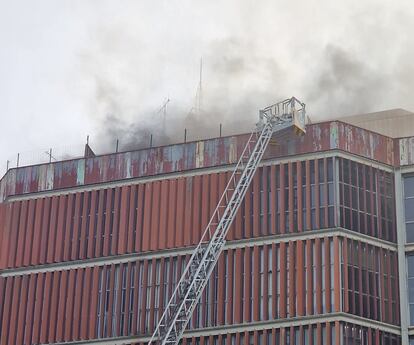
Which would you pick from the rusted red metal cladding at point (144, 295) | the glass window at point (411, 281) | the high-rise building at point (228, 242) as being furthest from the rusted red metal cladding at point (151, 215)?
the glass window at point (411, 281)

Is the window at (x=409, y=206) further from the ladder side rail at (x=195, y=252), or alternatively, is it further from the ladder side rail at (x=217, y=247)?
the ladder side rail at (x=195, y=252)

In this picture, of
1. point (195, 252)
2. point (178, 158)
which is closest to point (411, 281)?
point (195, 252)

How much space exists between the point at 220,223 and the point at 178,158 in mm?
7766

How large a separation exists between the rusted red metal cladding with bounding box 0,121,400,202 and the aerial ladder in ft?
4.01

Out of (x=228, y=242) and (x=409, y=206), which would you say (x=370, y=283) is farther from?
(x=228, y=242)

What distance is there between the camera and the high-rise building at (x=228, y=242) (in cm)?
8319

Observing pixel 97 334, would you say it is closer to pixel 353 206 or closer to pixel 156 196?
pixel 156 196

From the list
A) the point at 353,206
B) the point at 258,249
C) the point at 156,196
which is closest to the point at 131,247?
the point at 156,196

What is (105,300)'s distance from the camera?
89.1 meters

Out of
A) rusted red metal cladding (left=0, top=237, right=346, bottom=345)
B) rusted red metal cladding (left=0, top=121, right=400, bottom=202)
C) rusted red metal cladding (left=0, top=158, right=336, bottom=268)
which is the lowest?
rusted red metal cladding (left=0, top=237, right=346, bottom=345)

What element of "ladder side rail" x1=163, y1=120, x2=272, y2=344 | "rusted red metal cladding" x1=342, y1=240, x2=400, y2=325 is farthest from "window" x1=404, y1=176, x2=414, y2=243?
"ladder side rail" x1=163, y1=120, x2=272, y2=344

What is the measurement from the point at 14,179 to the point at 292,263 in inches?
964

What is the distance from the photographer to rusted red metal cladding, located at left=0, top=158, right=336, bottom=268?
85500 millimetres

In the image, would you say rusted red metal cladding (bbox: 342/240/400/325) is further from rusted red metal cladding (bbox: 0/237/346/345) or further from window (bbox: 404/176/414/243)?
window (bbox: 404/176/414/243)
